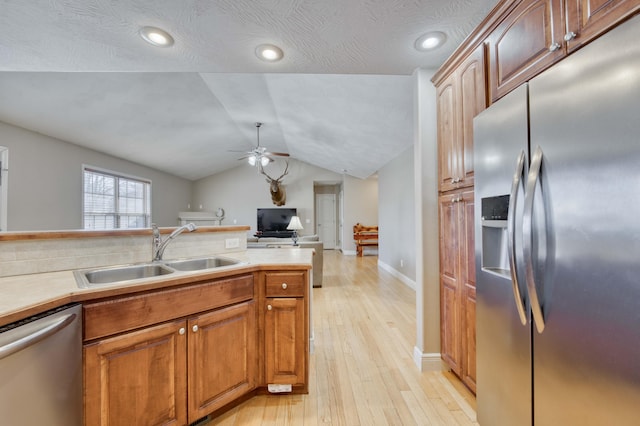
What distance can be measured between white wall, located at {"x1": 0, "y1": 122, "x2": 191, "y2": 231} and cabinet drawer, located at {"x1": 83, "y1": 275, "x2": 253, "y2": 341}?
407 centimetres

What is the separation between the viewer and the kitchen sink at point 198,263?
1.86m

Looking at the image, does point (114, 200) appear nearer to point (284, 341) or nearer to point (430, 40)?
point (284, 341)

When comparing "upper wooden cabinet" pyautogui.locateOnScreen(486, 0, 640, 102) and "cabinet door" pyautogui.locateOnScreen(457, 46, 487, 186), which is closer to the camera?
"upper wooden cabinet" pyautogui.locateOnScreen(486, 0, 640, 102)

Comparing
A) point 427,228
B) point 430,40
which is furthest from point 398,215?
point 430,40

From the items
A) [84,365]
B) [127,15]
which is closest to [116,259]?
[84,365]

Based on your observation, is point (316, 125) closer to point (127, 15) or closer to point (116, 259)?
point (127, 15)

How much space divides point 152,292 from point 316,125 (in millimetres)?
4445

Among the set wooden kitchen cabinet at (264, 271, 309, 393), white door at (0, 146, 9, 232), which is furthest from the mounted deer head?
wooden kitchen cabinet at (264, 271, 309, 393)

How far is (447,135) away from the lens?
1.91 m

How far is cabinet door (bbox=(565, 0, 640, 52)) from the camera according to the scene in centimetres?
79

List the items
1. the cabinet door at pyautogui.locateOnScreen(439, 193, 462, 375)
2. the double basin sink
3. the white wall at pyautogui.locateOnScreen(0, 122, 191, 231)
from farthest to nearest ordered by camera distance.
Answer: the white wall at pyautogui.locateOnScreen(0, 122, 191, 231)
the cabinet door at pyautogui.locateOnScreen(439, 193, 462, 375)
the double basin sink

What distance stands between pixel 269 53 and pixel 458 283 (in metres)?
2.07

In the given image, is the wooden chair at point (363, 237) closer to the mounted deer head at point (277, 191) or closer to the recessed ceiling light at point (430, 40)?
the mounted deer head at point (277, 191)

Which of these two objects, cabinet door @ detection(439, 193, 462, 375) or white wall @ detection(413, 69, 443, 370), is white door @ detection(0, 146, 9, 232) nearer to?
white wall @ detection(413, 69, 443, 370)
